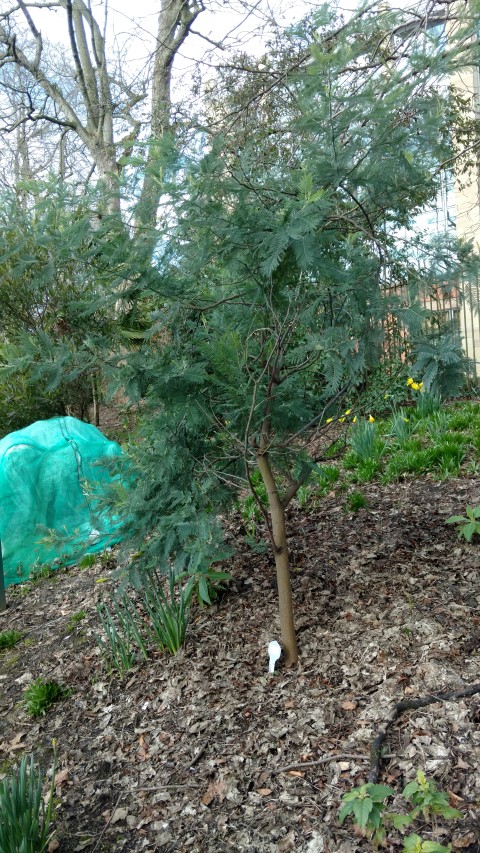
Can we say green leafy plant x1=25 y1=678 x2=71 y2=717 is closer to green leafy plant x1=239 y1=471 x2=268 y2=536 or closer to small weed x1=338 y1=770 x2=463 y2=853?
green leafy plant x1=239 y1=471 x2=268 y2=536

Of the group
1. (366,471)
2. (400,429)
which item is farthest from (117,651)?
(400,429)

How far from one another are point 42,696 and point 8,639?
892mm

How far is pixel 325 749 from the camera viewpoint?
249cm

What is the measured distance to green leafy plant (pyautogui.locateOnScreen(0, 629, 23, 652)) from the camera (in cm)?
401

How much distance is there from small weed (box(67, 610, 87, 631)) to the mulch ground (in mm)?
40

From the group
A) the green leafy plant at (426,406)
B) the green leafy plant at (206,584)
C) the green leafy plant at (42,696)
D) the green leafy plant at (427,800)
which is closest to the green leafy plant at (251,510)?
the green leafy plant at (206,584)

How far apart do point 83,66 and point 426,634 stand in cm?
1143

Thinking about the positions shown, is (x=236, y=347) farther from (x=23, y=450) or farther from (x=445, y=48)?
(x=23, y=450)

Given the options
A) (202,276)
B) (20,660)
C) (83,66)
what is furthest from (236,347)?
(83,66)

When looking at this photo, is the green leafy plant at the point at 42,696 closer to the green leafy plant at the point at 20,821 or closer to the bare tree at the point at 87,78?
the green leafy plant at the point at 20,821

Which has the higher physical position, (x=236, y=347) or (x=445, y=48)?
(x=445, y=48)

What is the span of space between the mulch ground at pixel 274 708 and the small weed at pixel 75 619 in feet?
0.13

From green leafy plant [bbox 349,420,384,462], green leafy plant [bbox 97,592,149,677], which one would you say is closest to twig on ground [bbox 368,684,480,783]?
green leafy plant [bbox 97,592,149,677]

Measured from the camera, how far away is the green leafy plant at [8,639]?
Result: 4.01 m
